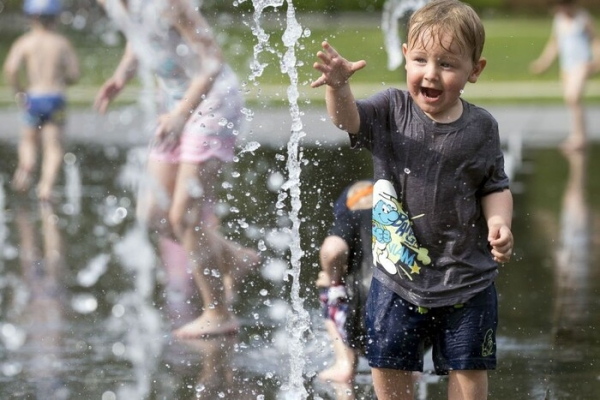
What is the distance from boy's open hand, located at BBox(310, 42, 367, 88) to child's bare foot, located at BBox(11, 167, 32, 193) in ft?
22.9

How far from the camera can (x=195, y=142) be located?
5.82 meters

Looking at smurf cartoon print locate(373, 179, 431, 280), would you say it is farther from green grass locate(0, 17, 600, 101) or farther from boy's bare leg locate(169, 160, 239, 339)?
green grass locate(0, 17, 600, 101)

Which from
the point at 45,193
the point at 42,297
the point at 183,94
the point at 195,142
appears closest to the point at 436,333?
the point at 195,142

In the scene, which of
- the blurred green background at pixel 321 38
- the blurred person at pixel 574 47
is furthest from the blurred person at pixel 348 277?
the blurred green background at pixel 321 38

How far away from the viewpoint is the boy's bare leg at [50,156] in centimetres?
988

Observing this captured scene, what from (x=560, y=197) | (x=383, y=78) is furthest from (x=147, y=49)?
(x=383, y=78)

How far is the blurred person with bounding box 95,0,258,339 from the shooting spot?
5737mm

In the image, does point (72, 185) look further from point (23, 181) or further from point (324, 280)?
point (324, 280)

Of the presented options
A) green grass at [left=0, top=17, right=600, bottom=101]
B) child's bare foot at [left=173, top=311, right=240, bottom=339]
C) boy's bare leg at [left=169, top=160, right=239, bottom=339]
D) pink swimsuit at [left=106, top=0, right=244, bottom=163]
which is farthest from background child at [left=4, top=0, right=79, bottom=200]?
green grass at [left=0, top=17, right=600, bottom=101]

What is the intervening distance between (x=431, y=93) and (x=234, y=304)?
8.06 feet

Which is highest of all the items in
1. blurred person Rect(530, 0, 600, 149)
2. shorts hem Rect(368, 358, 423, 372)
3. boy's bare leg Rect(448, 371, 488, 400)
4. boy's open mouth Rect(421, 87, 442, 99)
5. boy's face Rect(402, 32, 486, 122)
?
blurred person Rect(530, 0, 600, 149)

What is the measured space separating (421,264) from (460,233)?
5.9 inches

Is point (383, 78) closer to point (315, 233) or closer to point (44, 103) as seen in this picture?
point (44, 103)

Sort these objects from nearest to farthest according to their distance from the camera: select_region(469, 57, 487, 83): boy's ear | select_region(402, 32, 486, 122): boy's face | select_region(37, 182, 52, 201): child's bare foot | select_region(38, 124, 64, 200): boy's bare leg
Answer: select_region(402, 32, 486, 122): boy's face → select_region(469, 57, 487, 83): boy's ear → select_region(37, 182, 52, 201): child's bare foot → select_region(38, 124, 64, 200): boy's bare leg
